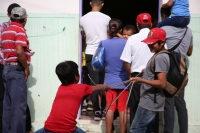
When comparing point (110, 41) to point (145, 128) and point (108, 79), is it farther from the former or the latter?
point (145, 128)

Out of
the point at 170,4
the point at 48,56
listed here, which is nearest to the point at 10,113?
the point at 48,56

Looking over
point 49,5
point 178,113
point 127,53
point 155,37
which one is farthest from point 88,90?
point 49,5

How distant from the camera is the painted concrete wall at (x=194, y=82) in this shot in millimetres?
6551

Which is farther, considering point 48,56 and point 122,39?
point 48,56

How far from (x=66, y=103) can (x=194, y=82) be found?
→ 9.51ft

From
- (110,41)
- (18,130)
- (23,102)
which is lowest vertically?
(18,130)

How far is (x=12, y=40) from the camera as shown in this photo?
5719mm

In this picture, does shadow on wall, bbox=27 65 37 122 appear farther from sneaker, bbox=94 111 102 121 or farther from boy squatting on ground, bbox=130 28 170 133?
boy squatting on ground, bbox=130 28 170 133

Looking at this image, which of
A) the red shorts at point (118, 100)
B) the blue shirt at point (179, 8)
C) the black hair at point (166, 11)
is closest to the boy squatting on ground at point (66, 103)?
the red shorts at point (118, 100)

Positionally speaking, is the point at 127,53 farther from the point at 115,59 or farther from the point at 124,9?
the point at 124,9

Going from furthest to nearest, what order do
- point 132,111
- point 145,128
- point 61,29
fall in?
point 61,29 < point 132,111 < point 145,128

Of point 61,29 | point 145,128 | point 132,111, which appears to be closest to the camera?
point 145,128

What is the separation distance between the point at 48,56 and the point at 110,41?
136cm

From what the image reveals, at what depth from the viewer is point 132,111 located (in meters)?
5.75
